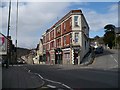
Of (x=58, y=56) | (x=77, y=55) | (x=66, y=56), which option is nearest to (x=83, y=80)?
(x=77, y=55)

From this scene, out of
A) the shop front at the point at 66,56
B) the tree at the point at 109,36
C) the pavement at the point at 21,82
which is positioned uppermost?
the tree at the point at 109,36

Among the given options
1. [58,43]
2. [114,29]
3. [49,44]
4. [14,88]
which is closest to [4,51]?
[58,43]

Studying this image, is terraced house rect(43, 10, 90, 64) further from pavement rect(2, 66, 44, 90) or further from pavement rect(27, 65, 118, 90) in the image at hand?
pavement rect(2, 66, 44, 90)

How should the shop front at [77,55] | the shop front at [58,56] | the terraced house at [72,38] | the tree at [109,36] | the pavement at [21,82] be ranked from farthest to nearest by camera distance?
the tree at [109,36]
the shop front at [58,56]
the terraced house at [72,38]
the shop front at [77,55]
the pavement at [21,82]


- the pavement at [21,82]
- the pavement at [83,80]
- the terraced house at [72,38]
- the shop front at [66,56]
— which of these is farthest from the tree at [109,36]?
the pavement at [21,82]

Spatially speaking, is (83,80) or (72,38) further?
(72,38)

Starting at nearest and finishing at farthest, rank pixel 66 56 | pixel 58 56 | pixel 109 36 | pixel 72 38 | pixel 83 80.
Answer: pixel 83 80, pixel 72 38, pixel 66 56, pixel 58 56, pixel 109 36

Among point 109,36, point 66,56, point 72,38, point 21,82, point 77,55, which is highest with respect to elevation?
point 109,36

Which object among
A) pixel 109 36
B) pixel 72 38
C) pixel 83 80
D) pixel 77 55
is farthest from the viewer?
pixel 109 36

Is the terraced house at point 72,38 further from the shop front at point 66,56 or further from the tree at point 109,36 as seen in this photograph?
the tree at point 109,36

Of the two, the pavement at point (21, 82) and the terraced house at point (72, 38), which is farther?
the terraced house at point (72, 38)

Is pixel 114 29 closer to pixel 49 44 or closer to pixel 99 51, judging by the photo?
pixel 49 44

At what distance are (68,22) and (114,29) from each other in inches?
2745

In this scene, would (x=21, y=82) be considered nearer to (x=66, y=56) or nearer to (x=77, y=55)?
(x=77, y=55)
